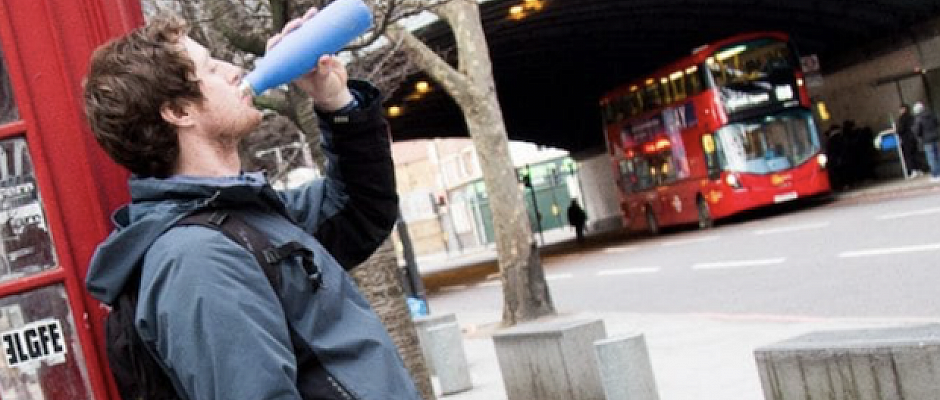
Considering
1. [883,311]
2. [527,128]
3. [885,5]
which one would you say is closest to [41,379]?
[883,311]

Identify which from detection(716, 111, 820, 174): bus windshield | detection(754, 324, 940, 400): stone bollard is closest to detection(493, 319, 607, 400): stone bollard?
detection(754, 324, 940, 400): stone bollard

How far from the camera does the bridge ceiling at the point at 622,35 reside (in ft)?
96.7

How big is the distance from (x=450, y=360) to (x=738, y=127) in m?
18.4

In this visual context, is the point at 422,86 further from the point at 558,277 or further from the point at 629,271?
the point at 629,271

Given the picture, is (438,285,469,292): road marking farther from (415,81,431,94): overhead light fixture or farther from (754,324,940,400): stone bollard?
(754,324,940,400): stone bollard

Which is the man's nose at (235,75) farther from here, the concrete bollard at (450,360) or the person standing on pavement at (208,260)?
the concrete bollard at (450,360)

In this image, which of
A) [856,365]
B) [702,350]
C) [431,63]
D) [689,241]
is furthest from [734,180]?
[856,365]

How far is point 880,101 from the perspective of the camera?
104 feet

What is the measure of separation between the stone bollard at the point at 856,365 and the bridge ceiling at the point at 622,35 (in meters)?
19.6

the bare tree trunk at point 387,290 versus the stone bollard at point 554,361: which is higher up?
the bare tree trunk at point 387,290

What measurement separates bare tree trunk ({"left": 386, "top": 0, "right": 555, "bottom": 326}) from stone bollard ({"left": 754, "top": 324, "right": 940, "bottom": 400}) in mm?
10677

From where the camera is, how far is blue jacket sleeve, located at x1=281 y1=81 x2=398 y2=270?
2.76 m

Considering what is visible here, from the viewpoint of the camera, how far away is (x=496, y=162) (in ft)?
55.8

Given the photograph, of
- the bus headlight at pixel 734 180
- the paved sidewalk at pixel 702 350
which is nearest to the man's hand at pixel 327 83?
the paved sidewalk at pixel 702 350
